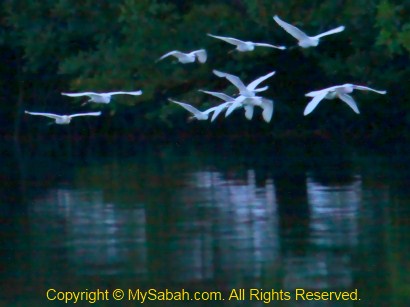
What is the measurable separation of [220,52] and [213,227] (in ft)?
36.9

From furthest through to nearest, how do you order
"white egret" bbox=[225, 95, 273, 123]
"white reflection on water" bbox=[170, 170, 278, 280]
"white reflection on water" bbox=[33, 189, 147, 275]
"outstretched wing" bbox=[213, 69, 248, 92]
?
1. "white egret" bbox=[225, 95, 273, 123]
2. "outstretched wing" bbox=[213, 69, 248, 92]
3. "white reflection on water" bbox=[33, 189, 147, 275]
4. "white reflection on water" bbox=[170, 170, 278, 280]

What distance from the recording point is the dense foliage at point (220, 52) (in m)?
25.1

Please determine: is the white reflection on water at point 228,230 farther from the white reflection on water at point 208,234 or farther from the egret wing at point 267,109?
the egret wing at point 267,109

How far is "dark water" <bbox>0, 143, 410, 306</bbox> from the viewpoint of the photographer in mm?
13266

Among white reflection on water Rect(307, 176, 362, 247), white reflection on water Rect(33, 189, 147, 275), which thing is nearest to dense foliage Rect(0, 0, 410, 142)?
white reflection on water Rect(307, 176, 362, 247)

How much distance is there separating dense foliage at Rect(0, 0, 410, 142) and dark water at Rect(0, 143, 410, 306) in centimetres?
200

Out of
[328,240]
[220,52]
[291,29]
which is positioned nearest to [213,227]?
[328,240]

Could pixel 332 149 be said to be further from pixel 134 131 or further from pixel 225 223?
pixel 225 223

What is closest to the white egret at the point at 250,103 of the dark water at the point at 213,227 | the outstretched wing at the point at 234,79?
the outstretched wing at the point at 234,79

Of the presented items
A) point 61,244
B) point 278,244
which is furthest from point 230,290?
A: point 61,244

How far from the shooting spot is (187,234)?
1619cm

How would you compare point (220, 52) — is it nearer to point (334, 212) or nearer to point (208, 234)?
point (334, 212)

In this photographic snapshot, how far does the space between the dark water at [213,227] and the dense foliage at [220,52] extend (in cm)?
200

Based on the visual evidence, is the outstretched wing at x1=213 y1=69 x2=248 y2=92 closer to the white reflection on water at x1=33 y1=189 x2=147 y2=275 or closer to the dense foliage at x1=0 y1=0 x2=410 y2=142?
the white reflection on water at x1=33 y1=189 x2=147 y2=275
